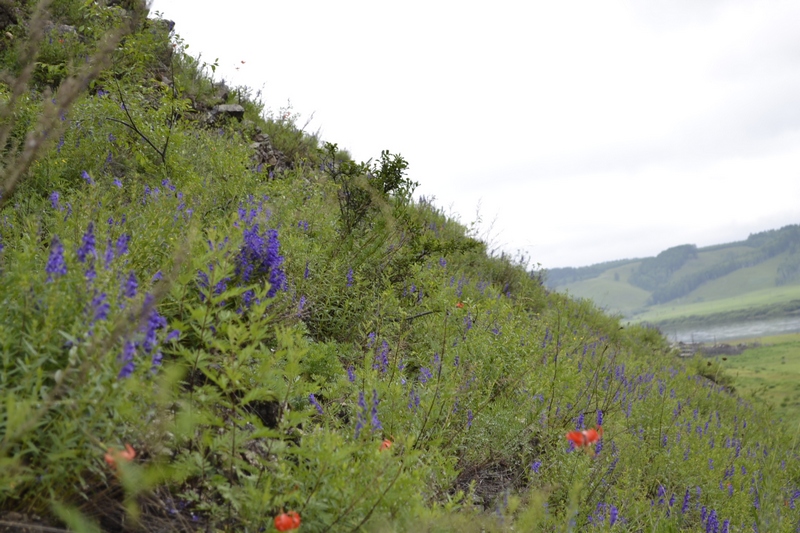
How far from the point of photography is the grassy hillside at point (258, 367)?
154 centimetres

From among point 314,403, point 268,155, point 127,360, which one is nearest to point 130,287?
point 127,360

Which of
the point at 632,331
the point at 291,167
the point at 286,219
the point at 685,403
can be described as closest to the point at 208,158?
the point at 286,219

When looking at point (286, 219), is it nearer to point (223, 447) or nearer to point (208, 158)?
point (208, 158)

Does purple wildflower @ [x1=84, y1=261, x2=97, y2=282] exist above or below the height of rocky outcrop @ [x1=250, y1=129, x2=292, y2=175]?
below

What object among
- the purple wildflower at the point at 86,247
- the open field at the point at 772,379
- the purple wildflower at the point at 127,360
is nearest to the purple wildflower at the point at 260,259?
the purple wildflower at the point at 86,247

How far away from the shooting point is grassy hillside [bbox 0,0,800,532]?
154 cm

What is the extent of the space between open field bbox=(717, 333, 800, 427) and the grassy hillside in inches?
130

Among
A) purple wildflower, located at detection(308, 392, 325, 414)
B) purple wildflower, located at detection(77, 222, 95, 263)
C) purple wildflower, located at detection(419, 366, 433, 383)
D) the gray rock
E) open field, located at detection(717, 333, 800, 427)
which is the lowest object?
open field, located at detection(717, 333, 800, 427)

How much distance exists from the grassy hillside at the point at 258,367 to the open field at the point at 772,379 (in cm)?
331

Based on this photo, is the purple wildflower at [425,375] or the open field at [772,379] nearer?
the purple wildflower at [425,375]

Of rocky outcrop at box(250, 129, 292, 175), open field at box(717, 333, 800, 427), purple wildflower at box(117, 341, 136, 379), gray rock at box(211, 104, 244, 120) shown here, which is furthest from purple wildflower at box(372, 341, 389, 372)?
gray rock at box(211, 104, 244, 120)

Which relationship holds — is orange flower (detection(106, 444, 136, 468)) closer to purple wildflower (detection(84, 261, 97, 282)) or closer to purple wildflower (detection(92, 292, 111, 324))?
purple wildflower (detection(92, 292, 111, 324))

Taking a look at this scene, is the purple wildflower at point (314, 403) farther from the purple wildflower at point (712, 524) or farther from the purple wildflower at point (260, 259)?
the purple wildflower at point (712, 524)

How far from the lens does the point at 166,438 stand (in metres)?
1.86
